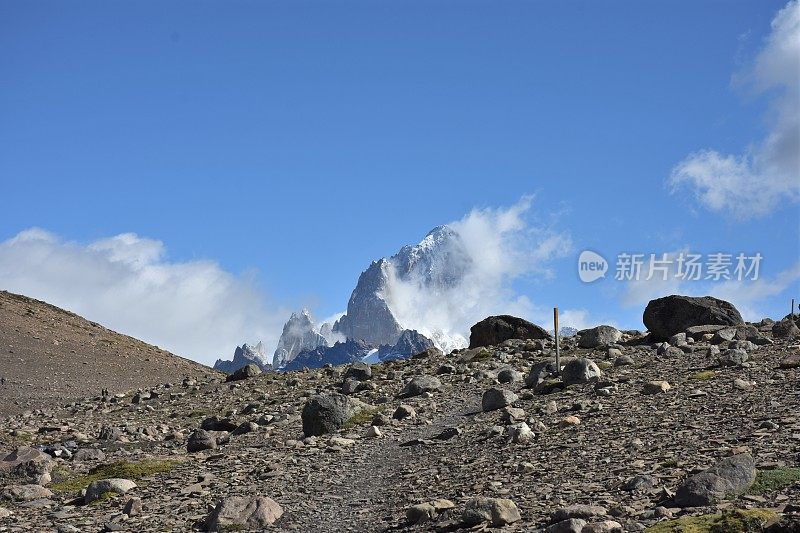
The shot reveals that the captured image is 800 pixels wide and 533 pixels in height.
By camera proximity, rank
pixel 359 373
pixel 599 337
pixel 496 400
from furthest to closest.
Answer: pixel 599 337
pixel 359 373
pixel 496 400

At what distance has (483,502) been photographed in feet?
43.2

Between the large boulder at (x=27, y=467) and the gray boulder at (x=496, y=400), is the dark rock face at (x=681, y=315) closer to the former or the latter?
the gray boulder at (x=496, y=400)

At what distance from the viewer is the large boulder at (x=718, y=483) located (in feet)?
39.5

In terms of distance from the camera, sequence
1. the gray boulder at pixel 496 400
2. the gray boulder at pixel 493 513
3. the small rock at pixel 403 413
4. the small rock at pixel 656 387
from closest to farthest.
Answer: the gray boulder at pixel 493 513
the small rock at pixel 656 387
the gray boulder at pixel 496 400
the small rock at pixel 403 413

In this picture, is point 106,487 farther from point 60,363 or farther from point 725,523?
point 60,363

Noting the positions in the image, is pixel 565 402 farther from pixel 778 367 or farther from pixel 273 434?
pixel 273 434

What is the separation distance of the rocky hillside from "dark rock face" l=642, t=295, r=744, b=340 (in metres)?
32.0

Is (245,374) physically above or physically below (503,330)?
below

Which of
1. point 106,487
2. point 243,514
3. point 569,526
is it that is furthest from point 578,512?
point 106,487

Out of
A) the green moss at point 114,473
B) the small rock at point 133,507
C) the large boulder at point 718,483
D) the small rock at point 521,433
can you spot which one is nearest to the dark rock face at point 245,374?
the green moss at point 114,473

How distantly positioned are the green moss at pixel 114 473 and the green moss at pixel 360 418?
5656 millimetres

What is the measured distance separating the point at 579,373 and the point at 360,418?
7.62 m

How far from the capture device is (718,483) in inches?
484

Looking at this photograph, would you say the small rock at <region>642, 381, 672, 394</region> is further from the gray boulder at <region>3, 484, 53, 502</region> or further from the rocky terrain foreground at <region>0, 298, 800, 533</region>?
the gray boulder at <region>3, 484, 53, 502</region>
